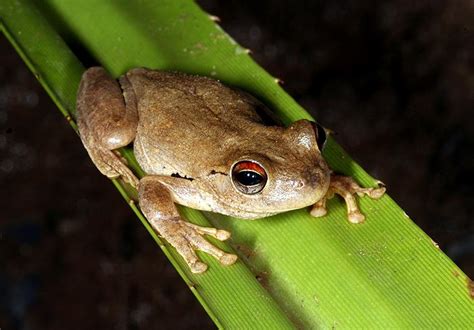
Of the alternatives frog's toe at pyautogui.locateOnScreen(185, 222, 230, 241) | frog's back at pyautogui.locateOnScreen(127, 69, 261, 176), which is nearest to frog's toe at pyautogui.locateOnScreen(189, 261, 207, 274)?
frog's toe at pyautogui.locateOnScreen(185, 222, 230, 241)

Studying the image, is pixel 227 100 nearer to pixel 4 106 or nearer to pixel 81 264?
pixel 81 264

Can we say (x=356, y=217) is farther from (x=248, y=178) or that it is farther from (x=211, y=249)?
(x=211, y=249)

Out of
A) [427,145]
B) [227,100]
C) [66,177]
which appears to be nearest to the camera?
[227,100]

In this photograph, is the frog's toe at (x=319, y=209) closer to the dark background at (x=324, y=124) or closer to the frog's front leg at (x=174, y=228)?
the frog's front leg at (x=174, y=228)

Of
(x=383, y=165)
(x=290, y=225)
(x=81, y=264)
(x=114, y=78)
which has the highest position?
(x=290, y=225)

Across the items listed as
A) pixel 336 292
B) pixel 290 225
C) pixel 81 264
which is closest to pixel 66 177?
pixel 81 264

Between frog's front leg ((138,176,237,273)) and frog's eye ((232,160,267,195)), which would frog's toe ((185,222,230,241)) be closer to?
frog's front leg ((138,176,237,273))

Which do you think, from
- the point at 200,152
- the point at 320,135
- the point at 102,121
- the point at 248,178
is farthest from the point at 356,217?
the point at 102,121
